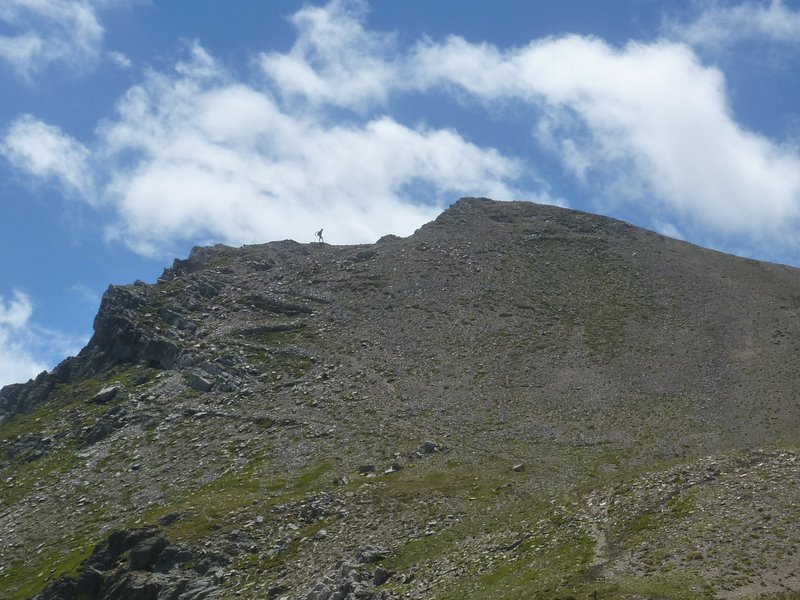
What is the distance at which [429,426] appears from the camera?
291ft

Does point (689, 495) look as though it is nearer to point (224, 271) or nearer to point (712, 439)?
point (712, 439)

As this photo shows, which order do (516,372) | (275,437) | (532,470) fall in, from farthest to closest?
(516,372) → (275,437) → (532,470)

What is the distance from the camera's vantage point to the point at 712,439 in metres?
80.4

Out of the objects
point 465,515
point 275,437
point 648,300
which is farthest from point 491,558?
point 648,300

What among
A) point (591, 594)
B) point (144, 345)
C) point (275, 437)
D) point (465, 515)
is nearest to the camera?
point (591, 594)

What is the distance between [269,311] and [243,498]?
4708cm

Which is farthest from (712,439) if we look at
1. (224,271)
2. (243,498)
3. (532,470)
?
(224,271)

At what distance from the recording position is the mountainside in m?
55.5

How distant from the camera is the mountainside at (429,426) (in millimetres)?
55531

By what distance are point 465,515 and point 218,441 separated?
3507cm

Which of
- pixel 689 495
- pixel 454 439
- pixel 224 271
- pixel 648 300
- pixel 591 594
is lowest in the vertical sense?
pixel 591 594

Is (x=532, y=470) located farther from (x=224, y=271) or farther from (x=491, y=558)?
(x=224, y=271)

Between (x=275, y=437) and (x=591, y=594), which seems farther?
(x=275, y=437)

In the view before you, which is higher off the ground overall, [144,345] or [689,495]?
[144,345]
